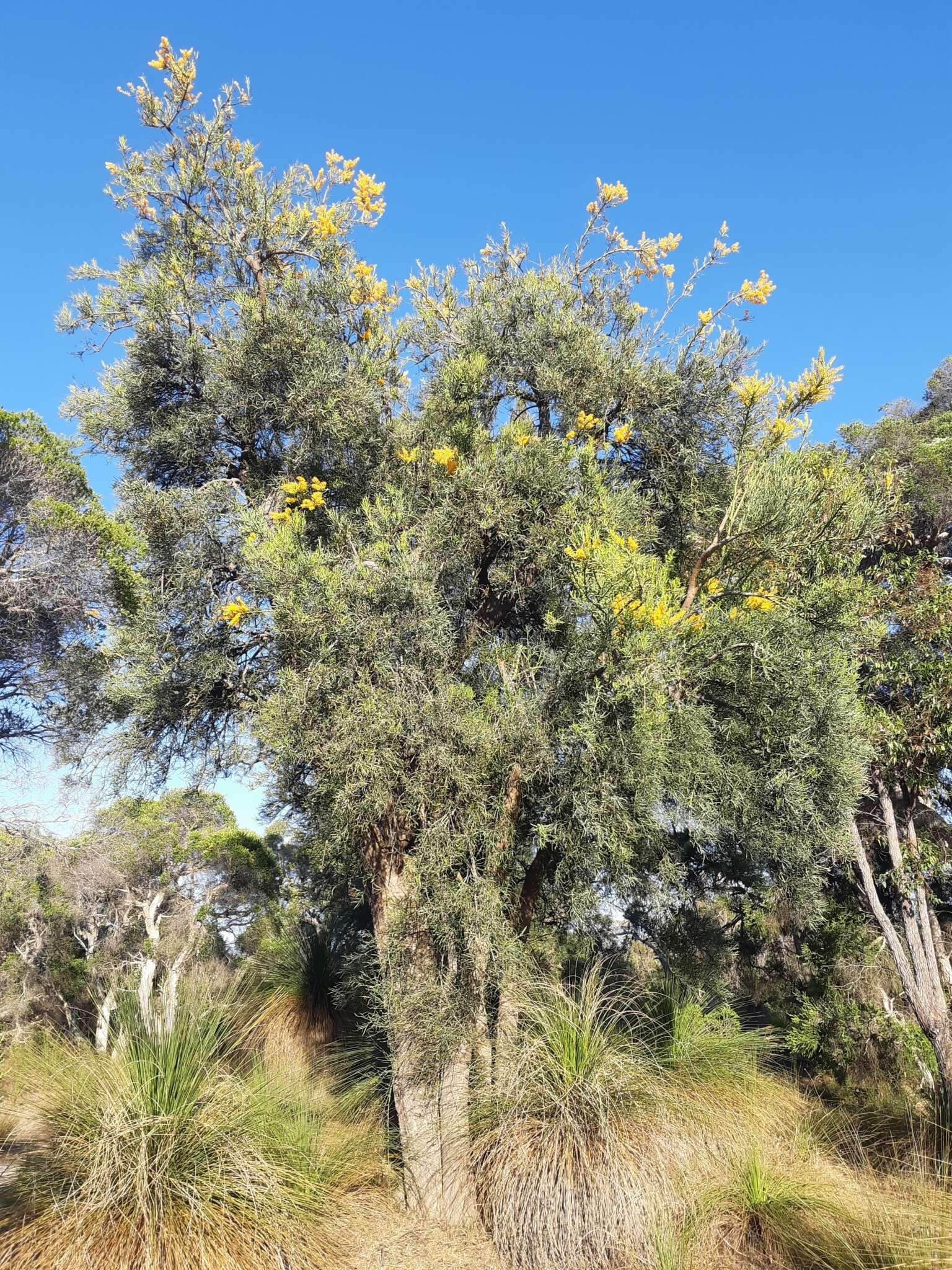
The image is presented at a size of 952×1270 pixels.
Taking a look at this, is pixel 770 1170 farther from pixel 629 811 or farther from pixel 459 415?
pixel 459 415

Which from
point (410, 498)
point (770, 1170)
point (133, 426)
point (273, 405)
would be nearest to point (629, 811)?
point (770, 1170)

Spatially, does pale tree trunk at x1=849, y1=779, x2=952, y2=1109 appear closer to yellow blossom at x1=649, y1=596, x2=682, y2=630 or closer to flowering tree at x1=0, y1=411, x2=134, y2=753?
yellow blossom at x1=649, y1=596, x2=682, y2=630

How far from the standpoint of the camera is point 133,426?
8.29 meters

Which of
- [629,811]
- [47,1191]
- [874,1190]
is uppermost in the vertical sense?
[629,811]

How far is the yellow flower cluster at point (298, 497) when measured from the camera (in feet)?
22.2

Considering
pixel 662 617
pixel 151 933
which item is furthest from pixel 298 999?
pixel 151 933

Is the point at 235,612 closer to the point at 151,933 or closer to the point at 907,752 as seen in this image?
the point at 907,752

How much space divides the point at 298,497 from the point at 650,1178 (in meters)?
6.79

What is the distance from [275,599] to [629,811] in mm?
3562

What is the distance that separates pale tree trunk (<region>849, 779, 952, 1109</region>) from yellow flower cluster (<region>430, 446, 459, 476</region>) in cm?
544

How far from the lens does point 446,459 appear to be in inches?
275

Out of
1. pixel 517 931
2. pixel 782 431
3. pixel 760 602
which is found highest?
pixel 782 431

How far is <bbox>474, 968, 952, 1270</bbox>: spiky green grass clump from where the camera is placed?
426cm

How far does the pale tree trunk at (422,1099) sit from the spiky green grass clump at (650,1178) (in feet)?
0.94
